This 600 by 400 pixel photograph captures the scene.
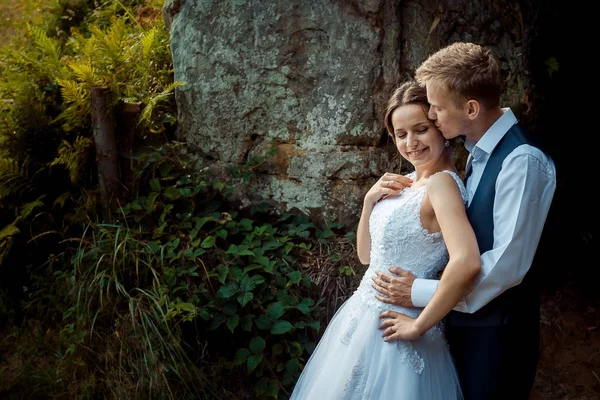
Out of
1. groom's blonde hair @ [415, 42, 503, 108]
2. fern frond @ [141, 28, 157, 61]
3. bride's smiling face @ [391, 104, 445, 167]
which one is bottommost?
bride's smiling face @ [391, 104, 445, 167]

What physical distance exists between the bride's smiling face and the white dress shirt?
1.10ft

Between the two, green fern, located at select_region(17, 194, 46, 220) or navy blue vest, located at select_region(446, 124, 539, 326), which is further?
green fern, located at select_region(17, 194, 46, 220)

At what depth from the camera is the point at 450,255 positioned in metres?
2.24

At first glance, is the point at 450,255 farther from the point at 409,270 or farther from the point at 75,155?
the point at 75,155

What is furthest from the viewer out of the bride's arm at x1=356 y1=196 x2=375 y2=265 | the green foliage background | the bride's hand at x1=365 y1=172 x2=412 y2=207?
the green foliage background

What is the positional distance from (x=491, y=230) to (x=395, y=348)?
60cm

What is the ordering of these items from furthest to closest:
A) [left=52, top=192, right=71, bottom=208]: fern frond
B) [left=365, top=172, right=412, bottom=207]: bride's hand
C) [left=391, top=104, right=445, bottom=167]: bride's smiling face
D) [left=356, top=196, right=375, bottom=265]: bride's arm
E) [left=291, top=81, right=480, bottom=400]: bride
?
[left=52, top=192, right=71, bottom=208]: fern frond, [left=356, top=196, right=375, bottom=265]: bride's arm, [left=365, top=172, right=412, bottom=207]: bride's hand, [left=391, top=104, right=445, bottom=167]: bride's smiling face, [left=291, top=81, right=480, bottom=400]: bride

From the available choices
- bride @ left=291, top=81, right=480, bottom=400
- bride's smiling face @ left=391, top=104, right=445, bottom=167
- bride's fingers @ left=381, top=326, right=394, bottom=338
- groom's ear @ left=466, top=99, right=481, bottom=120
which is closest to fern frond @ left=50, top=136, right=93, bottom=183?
bride @ left=291, top=81, right=480, bottom=400

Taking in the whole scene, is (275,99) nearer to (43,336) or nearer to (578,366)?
(43,336)

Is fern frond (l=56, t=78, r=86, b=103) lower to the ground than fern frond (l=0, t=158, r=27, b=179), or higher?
higher

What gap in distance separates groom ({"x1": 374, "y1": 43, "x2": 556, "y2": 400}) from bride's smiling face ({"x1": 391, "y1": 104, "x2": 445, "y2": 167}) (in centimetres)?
6

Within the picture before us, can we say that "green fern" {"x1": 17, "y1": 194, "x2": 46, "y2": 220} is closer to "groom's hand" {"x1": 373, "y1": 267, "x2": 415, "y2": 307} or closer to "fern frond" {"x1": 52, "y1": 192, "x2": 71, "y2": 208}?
"fern frond" {"x1": 52, "y1": 192, "x2": 71, "y2": 208}

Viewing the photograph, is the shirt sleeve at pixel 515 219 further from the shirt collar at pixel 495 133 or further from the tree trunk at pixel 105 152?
the tree trunk at pixel 105 152

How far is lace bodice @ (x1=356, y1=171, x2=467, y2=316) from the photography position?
2.47m
